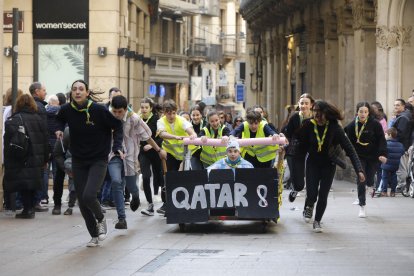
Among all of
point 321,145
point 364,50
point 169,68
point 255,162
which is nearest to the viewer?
point 321,145

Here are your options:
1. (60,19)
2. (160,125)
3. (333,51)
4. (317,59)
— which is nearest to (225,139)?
(160,125)

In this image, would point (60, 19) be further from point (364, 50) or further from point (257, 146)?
point (257, 146)

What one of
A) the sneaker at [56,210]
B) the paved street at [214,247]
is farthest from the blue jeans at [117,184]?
the sneaker at [56,210]

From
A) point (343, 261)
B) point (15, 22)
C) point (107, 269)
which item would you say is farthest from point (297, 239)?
point (15, 22)

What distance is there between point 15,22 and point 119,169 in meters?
5.06

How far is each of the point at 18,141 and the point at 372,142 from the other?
5.15 m

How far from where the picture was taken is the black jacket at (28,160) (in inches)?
655

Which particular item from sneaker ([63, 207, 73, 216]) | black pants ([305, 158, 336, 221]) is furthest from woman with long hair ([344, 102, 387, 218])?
sneaker ([63, 207, 73, 216])

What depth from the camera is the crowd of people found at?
44.2 feet

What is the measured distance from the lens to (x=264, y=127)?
53.2ft

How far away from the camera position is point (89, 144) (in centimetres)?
1340

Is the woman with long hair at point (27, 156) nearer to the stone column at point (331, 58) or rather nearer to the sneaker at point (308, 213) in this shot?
the sneaker at point (308, 213)

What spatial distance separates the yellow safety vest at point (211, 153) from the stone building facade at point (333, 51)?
11.2m

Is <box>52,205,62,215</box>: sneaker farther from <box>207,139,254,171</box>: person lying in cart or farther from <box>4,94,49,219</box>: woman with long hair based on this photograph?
<box>207,139,254,171</box>: person lying in cart
